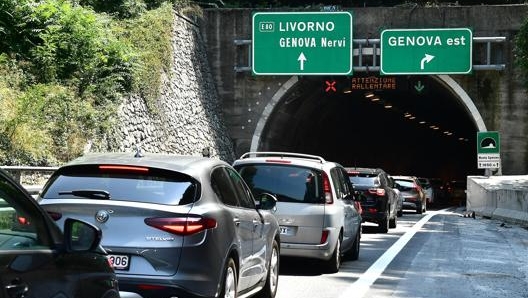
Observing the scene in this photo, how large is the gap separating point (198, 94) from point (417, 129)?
3337 cm

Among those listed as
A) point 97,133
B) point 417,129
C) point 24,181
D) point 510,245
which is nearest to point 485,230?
point 510,245

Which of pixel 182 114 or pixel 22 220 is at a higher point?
pixel 182 114

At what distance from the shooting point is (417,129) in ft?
216

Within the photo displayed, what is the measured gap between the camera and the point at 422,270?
12898 millimetres

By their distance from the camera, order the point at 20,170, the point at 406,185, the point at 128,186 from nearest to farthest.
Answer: the point at 128,186, the point at 20,170, the point at 406,185

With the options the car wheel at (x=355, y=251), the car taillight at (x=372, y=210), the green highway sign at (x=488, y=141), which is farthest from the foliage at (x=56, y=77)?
the green highway sign at (x=488, y=141)

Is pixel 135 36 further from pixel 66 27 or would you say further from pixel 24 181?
pixel 24 181

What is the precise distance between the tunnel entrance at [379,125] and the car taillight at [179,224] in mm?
30352

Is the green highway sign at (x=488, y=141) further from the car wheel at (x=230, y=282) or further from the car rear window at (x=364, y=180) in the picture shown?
the car wheel at (x=230, y=282)

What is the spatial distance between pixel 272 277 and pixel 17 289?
5950mm

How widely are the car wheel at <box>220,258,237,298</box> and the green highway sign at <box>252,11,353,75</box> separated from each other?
27.5 meters

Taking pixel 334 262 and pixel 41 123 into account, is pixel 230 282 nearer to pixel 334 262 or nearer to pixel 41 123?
pixel 334 262

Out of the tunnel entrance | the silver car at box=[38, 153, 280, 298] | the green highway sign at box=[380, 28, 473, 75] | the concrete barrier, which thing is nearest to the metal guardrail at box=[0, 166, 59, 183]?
the silver car at box=[38, 153, 280, 298]

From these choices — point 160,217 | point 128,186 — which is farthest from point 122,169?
point 160,217
